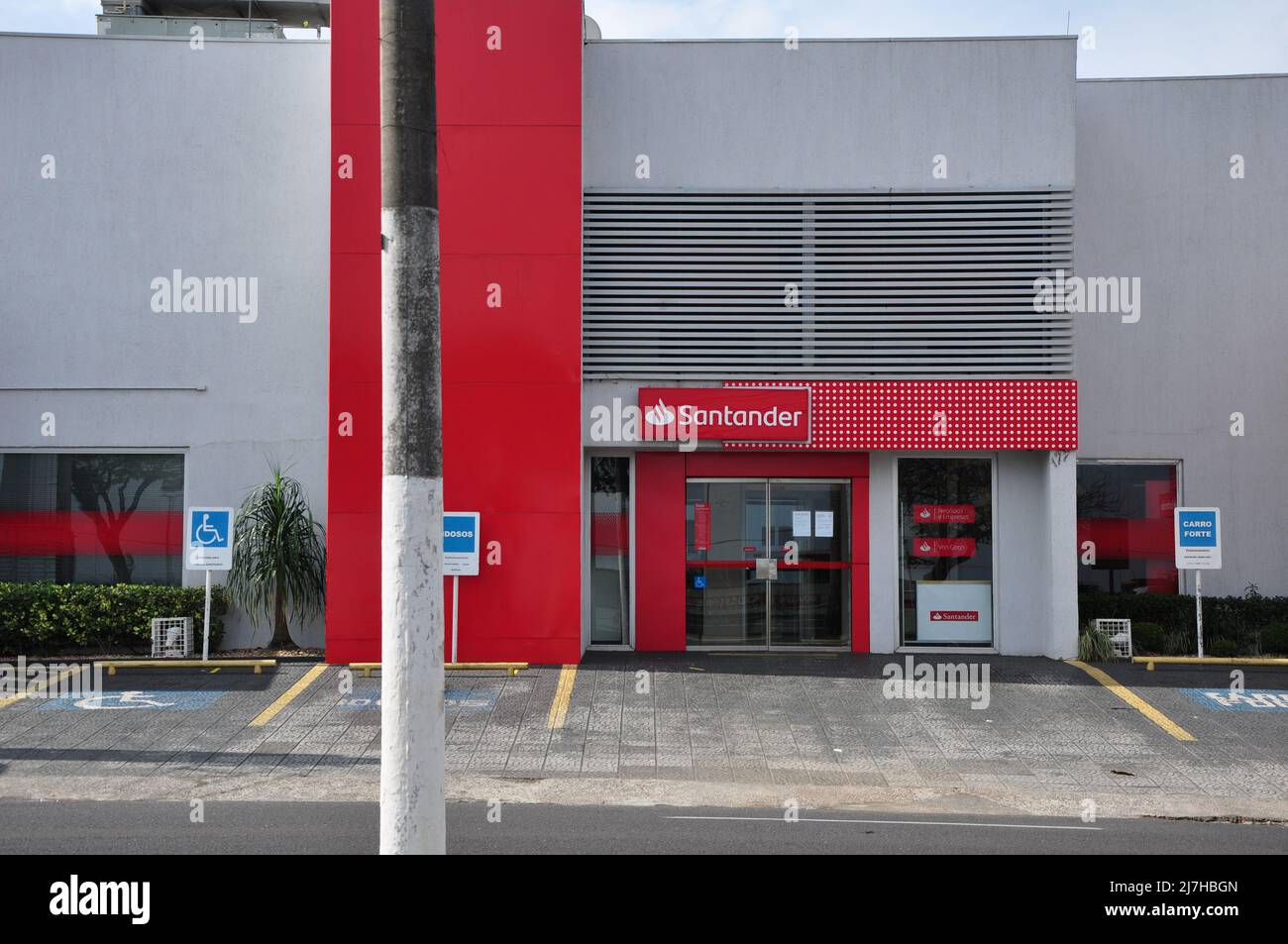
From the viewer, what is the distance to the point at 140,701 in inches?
508

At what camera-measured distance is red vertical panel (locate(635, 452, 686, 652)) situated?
52.3ft

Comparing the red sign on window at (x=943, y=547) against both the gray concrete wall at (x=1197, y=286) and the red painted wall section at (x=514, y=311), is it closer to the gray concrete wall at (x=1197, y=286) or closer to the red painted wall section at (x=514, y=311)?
the gray concrete wall at (x=1197, y=286)

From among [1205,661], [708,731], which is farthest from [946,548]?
[708,731]

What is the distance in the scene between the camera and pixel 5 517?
16.3 meters

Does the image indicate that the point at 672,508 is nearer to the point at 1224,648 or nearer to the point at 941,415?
the point at 941,415

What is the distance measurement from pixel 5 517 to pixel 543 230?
8.59 meters

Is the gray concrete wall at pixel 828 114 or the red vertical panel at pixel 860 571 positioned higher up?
the gray concrete wall at pixel 828 114

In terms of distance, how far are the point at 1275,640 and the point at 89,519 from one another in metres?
16.3

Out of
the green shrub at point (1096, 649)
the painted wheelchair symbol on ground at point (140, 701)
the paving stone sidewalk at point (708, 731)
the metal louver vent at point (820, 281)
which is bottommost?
the paving stone sidewalk at point (708, 731)

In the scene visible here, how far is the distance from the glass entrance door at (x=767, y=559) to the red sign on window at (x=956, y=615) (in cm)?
123

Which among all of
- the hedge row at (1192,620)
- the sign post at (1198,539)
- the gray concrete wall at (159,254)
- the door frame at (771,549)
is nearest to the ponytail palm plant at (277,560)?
the gray concrete wall at (159,254)

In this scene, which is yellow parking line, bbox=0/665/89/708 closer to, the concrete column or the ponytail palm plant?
the ponytail palm plant

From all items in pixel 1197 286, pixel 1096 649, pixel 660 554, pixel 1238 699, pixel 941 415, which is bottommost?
pixel 1238 699

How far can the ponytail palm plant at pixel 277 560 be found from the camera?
1549cm
